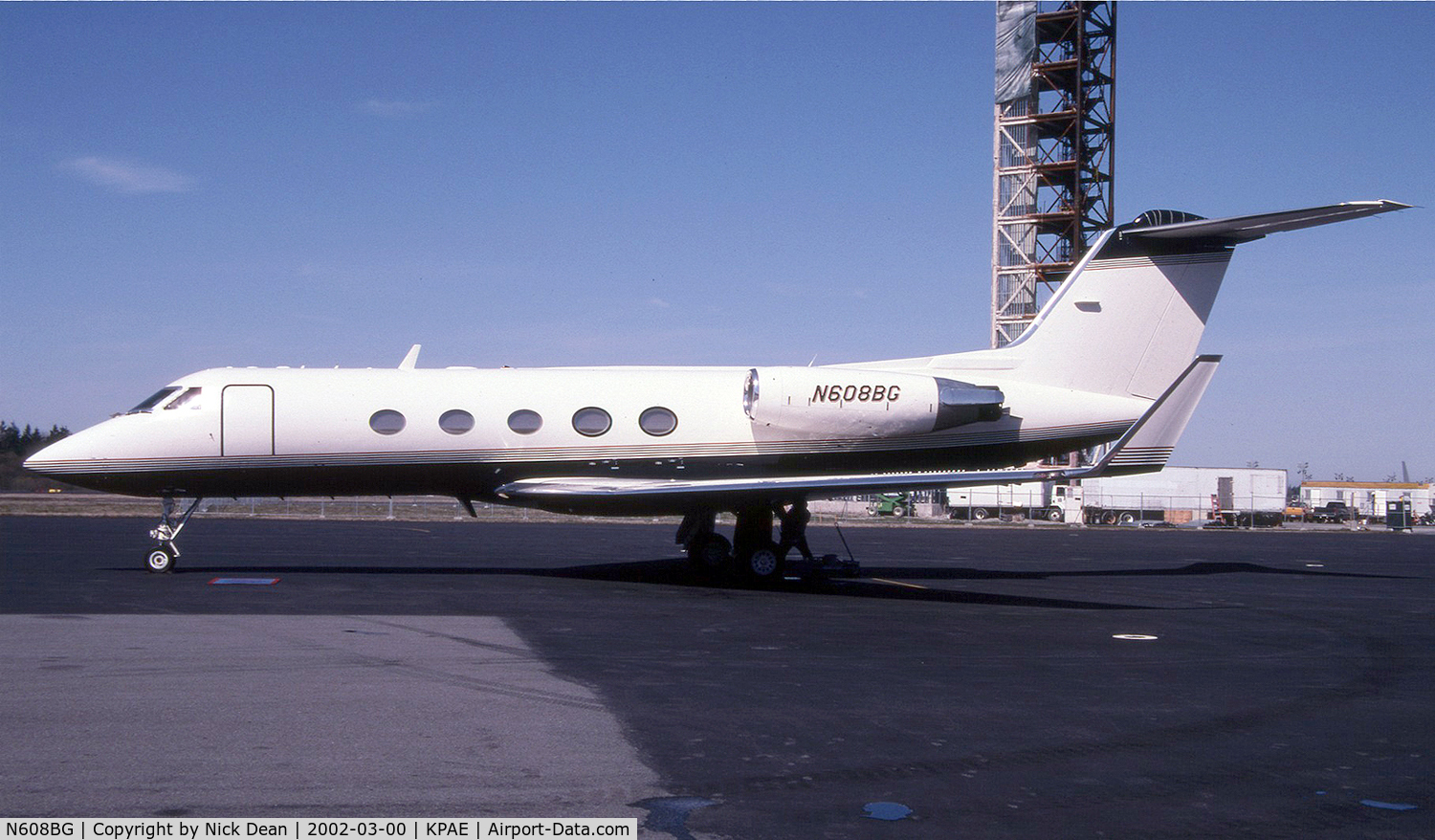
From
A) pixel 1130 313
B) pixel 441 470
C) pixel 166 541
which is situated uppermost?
pixel 1130 313

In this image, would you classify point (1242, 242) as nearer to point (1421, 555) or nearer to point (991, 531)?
point (1421, 555)

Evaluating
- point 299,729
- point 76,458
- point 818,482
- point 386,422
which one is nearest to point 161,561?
point 76,458

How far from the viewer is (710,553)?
17.7 m

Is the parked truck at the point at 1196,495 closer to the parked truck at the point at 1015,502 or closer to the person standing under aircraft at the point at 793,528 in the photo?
the parked truck at the point at 1015,502

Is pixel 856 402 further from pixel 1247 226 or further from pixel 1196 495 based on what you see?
pixel 1196 495

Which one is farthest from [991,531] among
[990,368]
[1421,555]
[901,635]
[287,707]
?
[287,707]

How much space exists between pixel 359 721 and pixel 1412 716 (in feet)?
22.1

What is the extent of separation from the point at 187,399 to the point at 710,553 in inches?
314

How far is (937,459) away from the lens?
56.9 feet

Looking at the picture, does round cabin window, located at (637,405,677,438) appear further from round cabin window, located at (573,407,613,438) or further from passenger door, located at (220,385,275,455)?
passenger door, located at (220,385,275,455)

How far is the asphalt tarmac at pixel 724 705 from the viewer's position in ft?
17.2

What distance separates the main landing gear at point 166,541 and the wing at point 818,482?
15.2 ft

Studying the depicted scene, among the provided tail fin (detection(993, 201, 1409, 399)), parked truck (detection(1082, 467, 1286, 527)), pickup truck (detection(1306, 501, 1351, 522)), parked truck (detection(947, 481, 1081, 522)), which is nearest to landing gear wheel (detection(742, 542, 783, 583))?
tail fin (detection(993, 201, 1409, 399))

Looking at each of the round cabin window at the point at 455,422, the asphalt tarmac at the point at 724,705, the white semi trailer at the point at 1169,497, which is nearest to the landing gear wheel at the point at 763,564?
the asphalt tarmac at the point at 724,705
